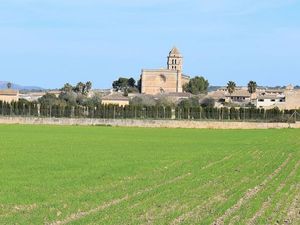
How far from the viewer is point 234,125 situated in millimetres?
88000

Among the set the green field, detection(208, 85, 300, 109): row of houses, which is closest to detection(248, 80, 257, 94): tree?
detection(208, 85, 300, 109): row of houses

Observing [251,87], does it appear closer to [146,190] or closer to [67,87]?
[67,87]

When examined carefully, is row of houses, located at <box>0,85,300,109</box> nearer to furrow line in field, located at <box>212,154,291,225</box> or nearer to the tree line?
the tree line

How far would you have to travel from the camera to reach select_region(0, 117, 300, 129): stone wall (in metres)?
87.6

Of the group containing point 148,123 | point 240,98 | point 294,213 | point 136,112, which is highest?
point 240,98

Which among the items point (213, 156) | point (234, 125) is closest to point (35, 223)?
point (213, 156)

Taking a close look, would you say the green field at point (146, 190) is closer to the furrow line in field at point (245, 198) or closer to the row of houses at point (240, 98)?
the furrow line in field at point (245, 198)

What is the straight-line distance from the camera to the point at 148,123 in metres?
88.9

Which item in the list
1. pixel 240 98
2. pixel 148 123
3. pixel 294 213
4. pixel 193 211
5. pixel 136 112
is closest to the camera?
pixel 193 211

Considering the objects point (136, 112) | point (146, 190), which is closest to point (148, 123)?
point (136, 112)

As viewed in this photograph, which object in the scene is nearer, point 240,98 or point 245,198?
point 245,198

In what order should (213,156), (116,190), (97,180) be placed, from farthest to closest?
(213,156) → (97,180) → (116,190)

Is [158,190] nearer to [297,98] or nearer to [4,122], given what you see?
[4,122]

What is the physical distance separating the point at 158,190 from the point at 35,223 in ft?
19.8
